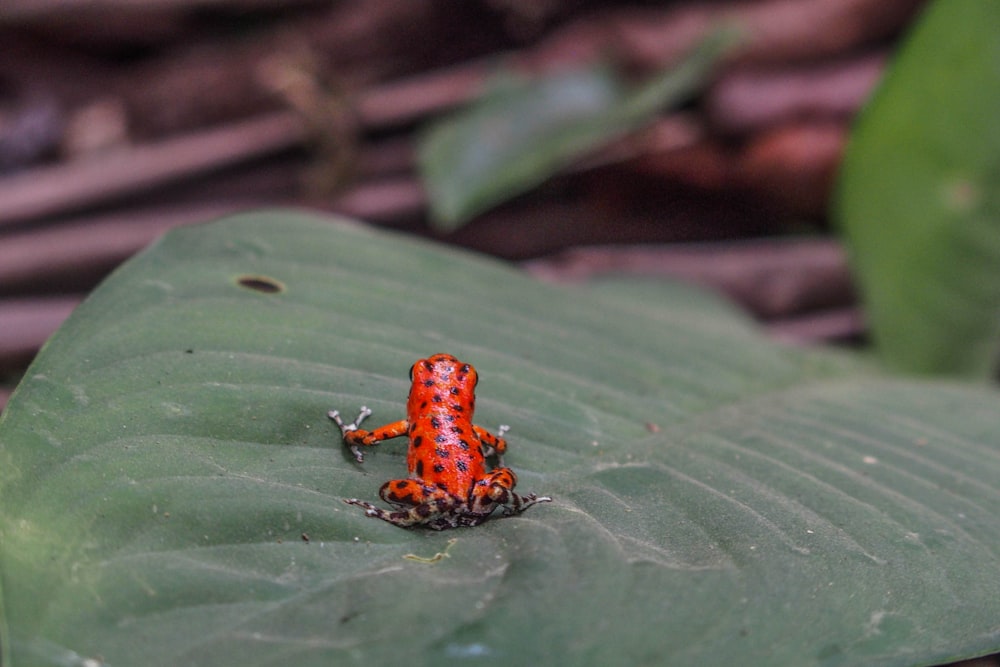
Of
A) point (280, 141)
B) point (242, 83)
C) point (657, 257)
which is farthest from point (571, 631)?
point (242, 83)

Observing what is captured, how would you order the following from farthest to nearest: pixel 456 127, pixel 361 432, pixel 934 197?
1. pixel 456 127
2. pixel 934 197
3. pixel 361 432

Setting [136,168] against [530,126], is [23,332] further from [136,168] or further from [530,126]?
[530,126]

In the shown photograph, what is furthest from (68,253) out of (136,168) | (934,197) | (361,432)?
(934,197)

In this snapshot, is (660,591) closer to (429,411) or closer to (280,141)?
(429,411)

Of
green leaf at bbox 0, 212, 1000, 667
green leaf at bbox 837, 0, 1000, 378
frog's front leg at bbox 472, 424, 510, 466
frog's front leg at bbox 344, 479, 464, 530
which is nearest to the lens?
green leaf at bbox 0, 212, 1000, 667

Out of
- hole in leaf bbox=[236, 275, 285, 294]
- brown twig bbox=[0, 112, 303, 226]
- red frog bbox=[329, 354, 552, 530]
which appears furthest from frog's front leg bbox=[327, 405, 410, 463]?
brown twig bbox=[0, 112, 303, 226]

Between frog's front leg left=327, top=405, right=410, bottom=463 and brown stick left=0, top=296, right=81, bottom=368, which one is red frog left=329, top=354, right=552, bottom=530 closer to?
frog's front leg left=327, top=405, right=410, bottom=463
